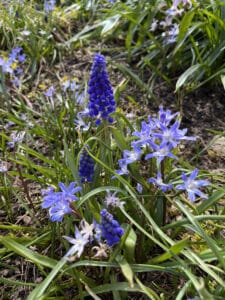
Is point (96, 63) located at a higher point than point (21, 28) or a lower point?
lower

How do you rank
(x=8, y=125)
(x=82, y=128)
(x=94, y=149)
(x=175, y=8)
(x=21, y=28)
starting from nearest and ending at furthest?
(x=94, y=149) → (x=82, y=128) → (x=8, y=125) → (x=175, y=8) → (x=21, y=28)

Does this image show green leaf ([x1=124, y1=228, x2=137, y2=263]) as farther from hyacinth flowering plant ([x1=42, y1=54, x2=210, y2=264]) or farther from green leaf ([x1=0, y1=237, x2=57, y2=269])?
green leaf ([x1=0, y1=237, x2=57, y2=269])

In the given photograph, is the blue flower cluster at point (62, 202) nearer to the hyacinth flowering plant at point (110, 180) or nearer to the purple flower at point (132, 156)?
the hyacinth flowering plant at point (110, 180)

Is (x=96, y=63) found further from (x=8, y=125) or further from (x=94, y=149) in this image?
(x=8, y=125)

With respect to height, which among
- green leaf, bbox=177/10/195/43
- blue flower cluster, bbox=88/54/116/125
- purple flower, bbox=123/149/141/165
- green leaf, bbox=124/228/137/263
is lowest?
green leaf, bbox=124/228/137/263

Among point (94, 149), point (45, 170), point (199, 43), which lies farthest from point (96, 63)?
point (199, 43)

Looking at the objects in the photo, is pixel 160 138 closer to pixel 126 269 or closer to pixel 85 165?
pixel 85 165

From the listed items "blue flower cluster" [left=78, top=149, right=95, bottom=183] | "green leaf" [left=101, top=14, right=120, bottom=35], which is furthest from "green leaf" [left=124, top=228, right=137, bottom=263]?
"green leaf" [left=101, top=14, right=120, bottom=35]
